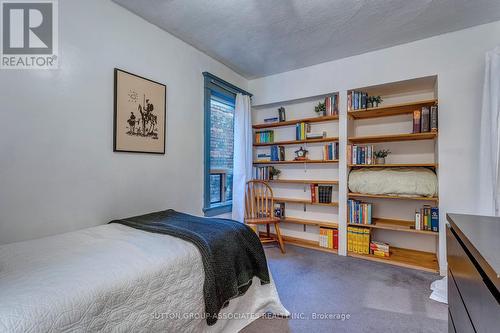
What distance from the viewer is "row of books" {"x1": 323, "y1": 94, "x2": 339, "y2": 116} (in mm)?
3078

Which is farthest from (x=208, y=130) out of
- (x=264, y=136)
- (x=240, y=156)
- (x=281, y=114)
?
(x=281, y=114)

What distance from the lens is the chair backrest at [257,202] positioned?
332cm

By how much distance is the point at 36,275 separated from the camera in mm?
967

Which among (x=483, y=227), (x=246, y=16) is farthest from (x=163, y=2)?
(x=483, y=227)

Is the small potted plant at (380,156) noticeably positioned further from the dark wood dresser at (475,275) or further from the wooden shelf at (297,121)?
the dark wood dresser at (475,275)

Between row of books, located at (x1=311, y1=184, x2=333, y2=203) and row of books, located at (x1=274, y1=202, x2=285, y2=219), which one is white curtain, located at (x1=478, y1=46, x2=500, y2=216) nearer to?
row of books, located at (x1=311, y1=184, x2=333, y2=203)

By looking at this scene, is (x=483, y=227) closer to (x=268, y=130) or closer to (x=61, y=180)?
(x=61, y=180)

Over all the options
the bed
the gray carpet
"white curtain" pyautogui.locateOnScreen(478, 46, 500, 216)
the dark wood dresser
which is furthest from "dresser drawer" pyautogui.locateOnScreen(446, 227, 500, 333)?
"white curtain" pyautogui.locateOnScreen(478, 46, 500, 216)

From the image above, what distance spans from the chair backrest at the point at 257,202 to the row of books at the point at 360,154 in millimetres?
1140

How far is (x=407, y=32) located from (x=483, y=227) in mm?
2367

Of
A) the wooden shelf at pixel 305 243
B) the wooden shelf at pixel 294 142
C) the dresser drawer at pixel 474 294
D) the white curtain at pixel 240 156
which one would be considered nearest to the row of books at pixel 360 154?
the wooden shelf at pixel 294 142

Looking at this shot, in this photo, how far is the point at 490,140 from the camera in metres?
2.05

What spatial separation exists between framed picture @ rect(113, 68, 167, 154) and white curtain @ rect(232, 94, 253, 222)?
1.16m

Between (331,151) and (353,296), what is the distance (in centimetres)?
175
